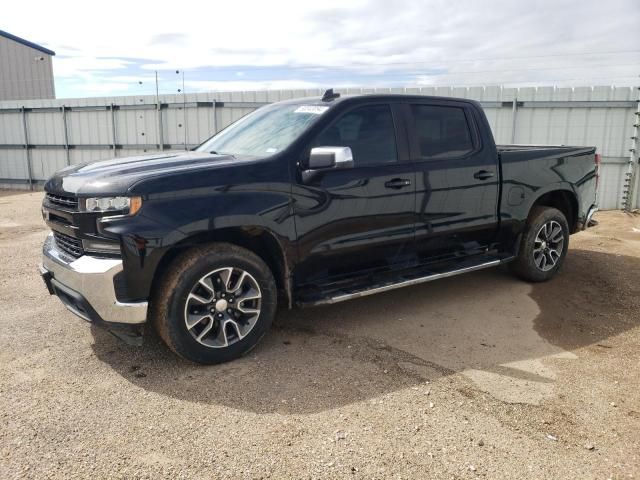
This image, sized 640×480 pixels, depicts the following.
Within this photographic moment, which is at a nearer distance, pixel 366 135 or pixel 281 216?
Answer: pixel 281 216

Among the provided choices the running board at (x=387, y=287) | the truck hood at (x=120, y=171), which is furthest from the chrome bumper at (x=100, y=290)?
the running board at (x=387, y=287)

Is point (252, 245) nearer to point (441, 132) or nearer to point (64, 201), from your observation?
point (64, 201)

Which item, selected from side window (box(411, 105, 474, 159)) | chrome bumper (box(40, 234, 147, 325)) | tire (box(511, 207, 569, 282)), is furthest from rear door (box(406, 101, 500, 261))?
chrome bumper (box(40, 234, 147, 325))

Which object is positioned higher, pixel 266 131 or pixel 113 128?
pixel 113 128

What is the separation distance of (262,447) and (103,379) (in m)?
1.39

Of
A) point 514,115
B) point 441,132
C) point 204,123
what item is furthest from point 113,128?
point 441,132

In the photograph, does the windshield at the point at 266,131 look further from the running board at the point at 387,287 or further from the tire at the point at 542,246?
the tire at the point at 542,246

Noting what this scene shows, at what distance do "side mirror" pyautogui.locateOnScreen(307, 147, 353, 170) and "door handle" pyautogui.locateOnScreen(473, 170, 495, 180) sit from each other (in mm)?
1655

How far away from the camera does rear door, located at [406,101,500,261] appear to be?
15.4 feet

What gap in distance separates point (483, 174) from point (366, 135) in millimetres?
1317

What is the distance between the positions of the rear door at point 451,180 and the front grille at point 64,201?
8.69 ft

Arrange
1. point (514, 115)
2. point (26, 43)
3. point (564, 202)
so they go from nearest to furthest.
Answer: point (564, 202), point (514, 115), point (26, 43)

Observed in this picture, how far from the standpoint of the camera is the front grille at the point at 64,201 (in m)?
3.63

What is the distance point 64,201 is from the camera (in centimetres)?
377
